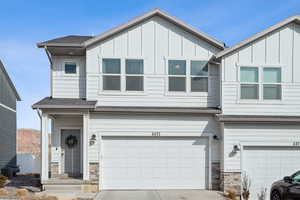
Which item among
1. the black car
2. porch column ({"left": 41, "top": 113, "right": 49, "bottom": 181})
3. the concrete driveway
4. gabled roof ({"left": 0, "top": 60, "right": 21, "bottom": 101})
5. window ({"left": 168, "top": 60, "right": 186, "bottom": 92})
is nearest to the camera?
the black car

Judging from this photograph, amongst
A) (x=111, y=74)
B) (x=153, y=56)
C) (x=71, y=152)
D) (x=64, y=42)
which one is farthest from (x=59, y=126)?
(x=153, y=56)

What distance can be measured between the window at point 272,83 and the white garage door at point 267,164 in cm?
221

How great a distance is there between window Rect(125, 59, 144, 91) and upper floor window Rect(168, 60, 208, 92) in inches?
46.7

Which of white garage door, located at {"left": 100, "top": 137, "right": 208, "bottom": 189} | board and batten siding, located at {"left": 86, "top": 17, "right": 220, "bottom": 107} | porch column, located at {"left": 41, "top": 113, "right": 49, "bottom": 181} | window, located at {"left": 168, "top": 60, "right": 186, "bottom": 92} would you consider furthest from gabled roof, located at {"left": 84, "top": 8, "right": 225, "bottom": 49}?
white garage door, located at {"left": 100, "top": 137, "right": 208, "bottom": 189}

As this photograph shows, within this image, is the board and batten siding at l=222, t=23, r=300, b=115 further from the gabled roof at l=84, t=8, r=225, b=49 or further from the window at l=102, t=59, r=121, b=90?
the window at l=102, t=59, r=121, b=90

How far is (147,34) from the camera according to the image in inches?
519

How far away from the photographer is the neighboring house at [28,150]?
22.9m

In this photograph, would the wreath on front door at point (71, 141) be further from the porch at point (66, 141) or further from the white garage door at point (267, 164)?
the white garage door at point (267, 164)

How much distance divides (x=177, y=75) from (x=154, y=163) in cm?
381

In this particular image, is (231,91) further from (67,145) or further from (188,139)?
(67,145)

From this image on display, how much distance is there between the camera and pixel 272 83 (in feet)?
42.9

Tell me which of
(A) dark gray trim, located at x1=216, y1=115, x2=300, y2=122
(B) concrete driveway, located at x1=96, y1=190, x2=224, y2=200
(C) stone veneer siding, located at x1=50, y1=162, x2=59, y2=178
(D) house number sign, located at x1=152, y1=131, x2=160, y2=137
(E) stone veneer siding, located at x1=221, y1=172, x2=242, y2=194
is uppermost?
(A) dark gray trim, located at x1=216, y1=115, x2=300, y2=122

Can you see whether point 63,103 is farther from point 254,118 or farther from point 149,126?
point 254,118

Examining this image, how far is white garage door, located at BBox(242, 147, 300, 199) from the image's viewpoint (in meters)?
12.8
